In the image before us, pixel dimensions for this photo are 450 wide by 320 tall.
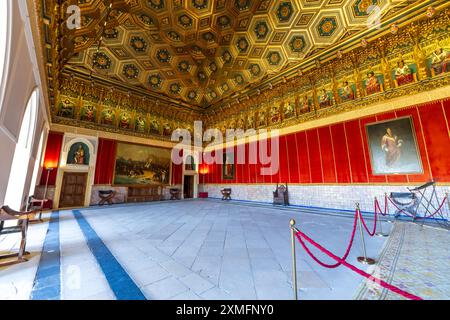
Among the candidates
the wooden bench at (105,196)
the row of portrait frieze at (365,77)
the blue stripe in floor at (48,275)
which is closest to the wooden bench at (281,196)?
the row of portrait frieze at (365,77)

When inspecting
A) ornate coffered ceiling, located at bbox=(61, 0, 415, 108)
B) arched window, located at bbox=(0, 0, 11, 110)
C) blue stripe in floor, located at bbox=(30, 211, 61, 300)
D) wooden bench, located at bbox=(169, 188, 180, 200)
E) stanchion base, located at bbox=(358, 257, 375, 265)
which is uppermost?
ornate coffered ceiling, located at bbox=(61, 0, 415, 108)

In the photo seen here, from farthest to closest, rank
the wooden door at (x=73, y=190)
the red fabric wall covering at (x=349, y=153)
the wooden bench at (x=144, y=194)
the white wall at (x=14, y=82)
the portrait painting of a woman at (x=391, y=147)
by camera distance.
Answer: the wooden bench at (x=144, y=194) → the wooden door at (x=73, y=190) → the portrait painting of a woman at (x=391, y=147) → the red fabric wall covering at (x=349, y=153) → the white wall at (x=14, y=82)

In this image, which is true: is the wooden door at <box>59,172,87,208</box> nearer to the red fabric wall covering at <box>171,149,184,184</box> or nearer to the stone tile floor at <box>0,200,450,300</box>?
the red fabric wall covering at <box>171,149,184,184</box>

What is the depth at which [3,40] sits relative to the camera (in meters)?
3.13

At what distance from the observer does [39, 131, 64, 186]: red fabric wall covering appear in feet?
31.4

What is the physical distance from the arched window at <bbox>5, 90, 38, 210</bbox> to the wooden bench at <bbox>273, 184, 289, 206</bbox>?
11.1m

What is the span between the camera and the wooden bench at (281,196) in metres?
10.3

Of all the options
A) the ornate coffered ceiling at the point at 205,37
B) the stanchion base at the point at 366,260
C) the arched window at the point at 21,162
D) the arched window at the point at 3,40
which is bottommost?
the stanchion base at the point at 366,260

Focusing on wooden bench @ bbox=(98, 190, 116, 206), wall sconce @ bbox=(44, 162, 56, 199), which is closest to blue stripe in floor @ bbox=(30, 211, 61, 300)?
wall sconce @ bbox=(44, 162, 56, 199)

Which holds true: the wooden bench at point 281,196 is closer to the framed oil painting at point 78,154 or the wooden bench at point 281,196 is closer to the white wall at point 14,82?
the white wall at point 14,82

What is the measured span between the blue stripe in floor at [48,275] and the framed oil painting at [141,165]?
923cm

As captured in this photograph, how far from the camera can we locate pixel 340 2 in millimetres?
7988
